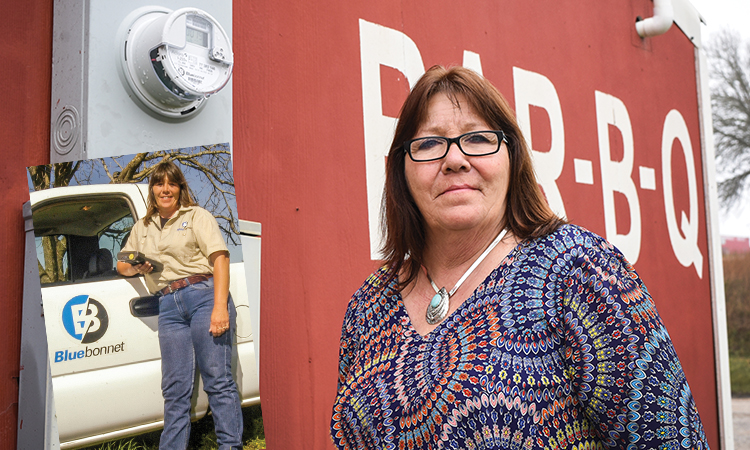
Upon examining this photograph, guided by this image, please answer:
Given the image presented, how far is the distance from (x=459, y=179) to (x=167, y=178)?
0.63 metres

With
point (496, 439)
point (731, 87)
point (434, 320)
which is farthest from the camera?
point (731, 87)

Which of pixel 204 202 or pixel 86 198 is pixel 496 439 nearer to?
pixel 204 202

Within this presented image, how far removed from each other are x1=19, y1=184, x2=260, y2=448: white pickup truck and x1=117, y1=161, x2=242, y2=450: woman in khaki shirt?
0.08 ft

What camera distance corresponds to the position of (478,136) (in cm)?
142

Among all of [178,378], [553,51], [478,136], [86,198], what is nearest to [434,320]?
[478,136]

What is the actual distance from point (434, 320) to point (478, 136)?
43 centimetres

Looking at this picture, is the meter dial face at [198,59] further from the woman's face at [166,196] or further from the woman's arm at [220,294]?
the woman's arm at [220,294]

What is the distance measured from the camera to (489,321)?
1258mm

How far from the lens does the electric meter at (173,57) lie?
4.65 feet

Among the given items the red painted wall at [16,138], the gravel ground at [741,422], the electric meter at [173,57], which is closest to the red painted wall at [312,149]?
the electric meter at [173,57]

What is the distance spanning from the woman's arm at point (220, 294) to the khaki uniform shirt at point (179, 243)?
0.04 ft

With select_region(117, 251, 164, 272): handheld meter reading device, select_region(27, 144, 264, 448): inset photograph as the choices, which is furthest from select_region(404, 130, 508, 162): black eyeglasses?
select_region(117, 251, 164, 272): handheld meter reading device

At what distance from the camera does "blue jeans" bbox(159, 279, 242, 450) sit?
4.14ft

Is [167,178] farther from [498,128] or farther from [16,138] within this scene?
[498,128]
